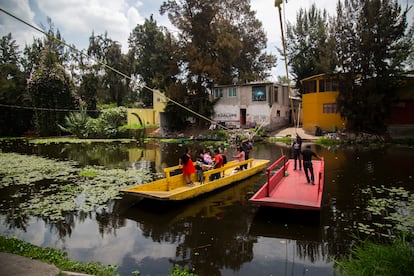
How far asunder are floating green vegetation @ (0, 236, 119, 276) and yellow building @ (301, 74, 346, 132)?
95.1 feet

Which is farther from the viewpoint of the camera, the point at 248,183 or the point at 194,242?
the point at 248,183

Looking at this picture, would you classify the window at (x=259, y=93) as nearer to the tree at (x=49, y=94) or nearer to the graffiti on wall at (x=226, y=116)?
the graffiti on wall at (x=226, y=116)

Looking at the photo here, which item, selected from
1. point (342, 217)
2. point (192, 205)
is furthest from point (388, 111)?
point (192, 205)

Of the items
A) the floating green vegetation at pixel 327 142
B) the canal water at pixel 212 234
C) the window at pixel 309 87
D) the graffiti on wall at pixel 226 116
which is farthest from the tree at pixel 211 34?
the canal water at pixel 212 234

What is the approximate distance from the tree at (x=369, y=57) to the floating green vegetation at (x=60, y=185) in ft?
72.9

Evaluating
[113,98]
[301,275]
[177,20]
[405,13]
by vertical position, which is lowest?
[301,275]

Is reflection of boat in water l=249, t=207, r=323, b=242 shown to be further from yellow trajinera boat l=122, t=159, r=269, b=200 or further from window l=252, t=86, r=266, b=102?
window l=252, t=86, r=266, b=102

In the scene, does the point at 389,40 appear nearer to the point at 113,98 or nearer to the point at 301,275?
the point at 301,275

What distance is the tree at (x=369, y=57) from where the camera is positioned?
27.3 m

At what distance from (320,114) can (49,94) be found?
3300 cm

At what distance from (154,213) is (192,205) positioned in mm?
Answer: 1293

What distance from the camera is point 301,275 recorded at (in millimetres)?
5762

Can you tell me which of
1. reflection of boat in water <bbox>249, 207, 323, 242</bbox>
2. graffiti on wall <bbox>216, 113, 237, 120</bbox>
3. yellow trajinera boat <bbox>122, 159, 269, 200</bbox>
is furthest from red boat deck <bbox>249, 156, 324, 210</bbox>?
graffiti on wall <bbox>216, 113, 237, 120</bbox>

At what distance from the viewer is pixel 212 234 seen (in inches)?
296
